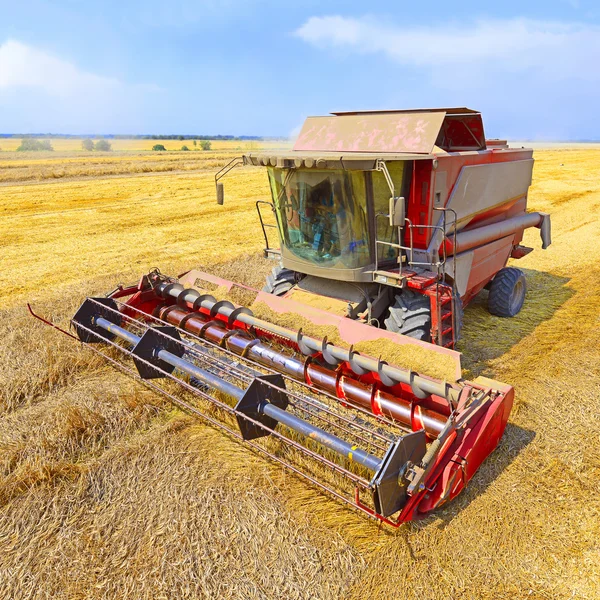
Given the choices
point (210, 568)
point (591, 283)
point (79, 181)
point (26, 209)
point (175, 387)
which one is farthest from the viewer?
point (79, 181)

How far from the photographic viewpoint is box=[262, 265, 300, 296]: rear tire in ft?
18.5

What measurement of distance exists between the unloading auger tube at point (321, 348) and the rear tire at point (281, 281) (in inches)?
37.3

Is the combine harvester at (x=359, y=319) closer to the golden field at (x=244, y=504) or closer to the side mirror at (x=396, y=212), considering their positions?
the side mirror at (x=396, y=212)

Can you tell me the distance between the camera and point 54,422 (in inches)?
148

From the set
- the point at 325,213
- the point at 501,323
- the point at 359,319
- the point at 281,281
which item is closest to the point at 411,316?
the point at 359,319

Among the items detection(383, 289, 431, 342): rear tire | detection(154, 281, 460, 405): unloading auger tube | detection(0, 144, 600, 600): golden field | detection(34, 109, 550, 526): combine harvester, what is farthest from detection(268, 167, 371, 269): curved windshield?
detection(0, 144, 600, 600): golden field

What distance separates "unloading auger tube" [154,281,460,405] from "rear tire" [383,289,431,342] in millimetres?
900

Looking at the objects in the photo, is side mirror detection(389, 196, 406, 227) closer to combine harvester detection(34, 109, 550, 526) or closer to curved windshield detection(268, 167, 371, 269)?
combine harvester detection(34, 109, 550, 526)

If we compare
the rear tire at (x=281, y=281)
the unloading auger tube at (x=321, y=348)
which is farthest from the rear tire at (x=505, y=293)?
the unloading auger tube at (x=321, y=348)

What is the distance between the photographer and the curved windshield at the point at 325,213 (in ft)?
14.4

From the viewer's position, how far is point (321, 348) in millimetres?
3871

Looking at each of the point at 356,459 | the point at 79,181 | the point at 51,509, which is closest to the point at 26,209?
the point at 79,181

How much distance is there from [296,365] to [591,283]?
5.43 meters

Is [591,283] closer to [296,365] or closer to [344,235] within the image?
[344,235]
